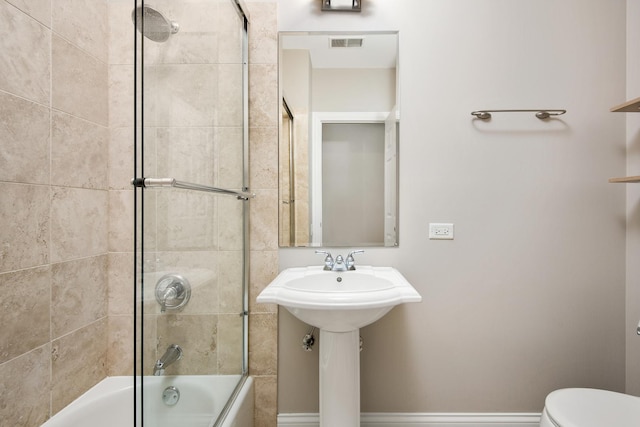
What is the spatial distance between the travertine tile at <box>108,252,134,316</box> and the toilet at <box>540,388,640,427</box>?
1832 mm

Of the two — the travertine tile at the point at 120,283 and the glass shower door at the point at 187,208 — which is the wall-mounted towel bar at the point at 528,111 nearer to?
the glass shower door at the point at 187,208

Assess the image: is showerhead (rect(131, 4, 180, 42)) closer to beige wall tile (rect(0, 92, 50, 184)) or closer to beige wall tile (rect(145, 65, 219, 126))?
beige wall tile (rect(145, 65, 219, 126))

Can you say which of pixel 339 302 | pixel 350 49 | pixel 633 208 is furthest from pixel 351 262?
pixel 633 208

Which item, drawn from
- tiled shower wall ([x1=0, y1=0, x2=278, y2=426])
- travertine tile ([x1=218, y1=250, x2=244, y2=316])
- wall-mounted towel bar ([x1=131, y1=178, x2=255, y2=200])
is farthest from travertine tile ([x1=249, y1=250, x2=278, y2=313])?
wall-mounted towel bar ([x1=131, y1=178, x2=255, y2=200])

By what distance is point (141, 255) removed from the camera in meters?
0.77

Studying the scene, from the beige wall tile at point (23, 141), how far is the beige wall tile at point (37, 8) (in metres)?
0.32

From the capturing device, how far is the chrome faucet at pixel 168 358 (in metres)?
0.81

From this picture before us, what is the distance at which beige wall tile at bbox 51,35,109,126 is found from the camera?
129cm

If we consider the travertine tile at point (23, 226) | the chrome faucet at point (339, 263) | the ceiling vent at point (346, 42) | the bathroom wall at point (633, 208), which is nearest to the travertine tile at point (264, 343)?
the chrome faucet at point (339, 263)

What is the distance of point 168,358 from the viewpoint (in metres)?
0.85

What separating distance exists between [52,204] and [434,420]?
194 cm

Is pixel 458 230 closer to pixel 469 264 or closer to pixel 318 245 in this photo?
pixel 469 264

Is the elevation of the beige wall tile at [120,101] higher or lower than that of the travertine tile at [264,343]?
higher

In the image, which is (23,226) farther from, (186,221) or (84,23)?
(84,23)
